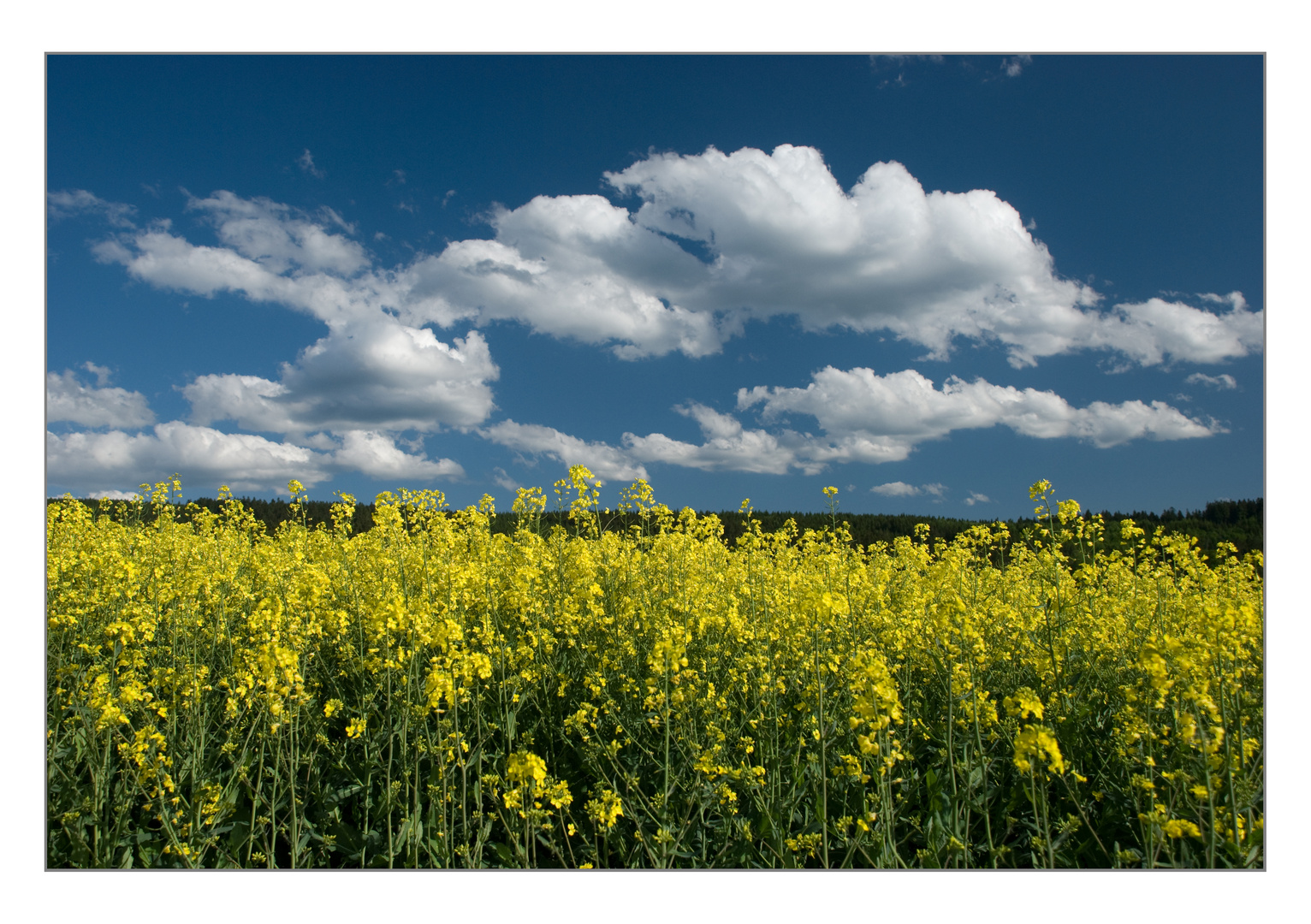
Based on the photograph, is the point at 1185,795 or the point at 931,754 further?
the point at 931,754

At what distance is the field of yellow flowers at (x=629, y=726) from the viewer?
128 inches

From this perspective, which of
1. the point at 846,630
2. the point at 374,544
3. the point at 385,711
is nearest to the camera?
the point at 385,711

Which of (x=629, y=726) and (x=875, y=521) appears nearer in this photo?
(x=629, y=726)

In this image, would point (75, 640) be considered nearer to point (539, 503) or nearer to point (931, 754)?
point (539, 503)

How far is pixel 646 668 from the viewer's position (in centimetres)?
487

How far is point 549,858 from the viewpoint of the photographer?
3766 millimetres

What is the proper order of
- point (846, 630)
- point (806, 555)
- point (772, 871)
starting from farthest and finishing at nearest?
1. point (806, 555)
2. point (846, 630)
3. point (772, 871)

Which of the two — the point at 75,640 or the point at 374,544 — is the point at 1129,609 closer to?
the point at 374,544

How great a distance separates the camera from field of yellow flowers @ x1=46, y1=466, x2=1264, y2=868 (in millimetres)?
3254

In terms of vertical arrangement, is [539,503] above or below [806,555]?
above

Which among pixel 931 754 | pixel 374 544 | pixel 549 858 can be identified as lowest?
pixel 549 858

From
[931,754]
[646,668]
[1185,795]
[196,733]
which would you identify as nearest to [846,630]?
[931,754]

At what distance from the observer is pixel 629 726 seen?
165 inches

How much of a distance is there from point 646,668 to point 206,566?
13.6ft
